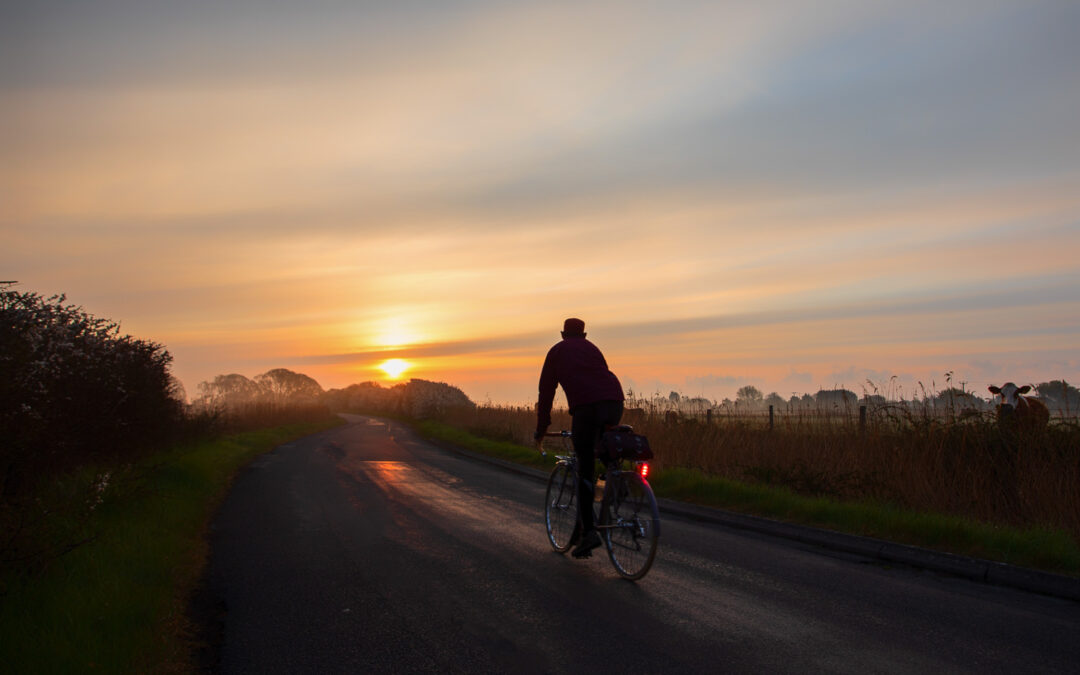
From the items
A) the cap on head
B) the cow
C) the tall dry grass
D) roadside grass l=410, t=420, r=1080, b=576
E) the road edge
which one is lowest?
the road edge

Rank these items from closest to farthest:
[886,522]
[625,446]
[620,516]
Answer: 1. [625,446]
2. [620,516]
3. [886,522]

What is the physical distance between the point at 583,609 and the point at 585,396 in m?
2.14

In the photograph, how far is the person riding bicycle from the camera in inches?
291

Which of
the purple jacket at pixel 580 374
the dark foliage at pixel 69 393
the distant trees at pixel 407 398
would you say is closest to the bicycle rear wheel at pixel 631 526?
the purple jacket at pixel 580 374

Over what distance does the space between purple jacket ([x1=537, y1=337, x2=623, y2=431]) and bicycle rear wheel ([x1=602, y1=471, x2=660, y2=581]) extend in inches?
32.7

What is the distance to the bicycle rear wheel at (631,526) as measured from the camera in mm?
6699

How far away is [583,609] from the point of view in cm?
596

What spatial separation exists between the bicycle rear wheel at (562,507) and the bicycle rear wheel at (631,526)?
563 mm

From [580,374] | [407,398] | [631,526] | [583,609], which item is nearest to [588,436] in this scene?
[580,374]

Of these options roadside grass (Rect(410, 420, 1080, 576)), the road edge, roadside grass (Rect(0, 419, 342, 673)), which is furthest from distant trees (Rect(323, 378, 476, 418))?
roadside grass (Rect(0, 419, 342, 673))

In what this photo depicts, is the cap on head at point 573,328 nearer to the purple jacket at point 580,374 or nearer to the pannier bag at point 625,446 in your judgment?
the purple jacket at point 580,374

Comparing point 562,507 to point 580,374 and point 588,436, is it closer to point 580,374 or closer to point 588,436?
point 588,436

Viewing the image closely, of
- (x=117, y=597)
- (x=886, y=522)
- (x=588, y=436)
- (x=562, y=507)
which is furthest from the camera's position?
(x=886, y=522)

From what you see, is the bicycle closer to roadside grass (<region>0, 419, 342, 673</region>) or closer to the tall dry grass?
roadside grass (<region>0, 419, 342, 673</region>)
